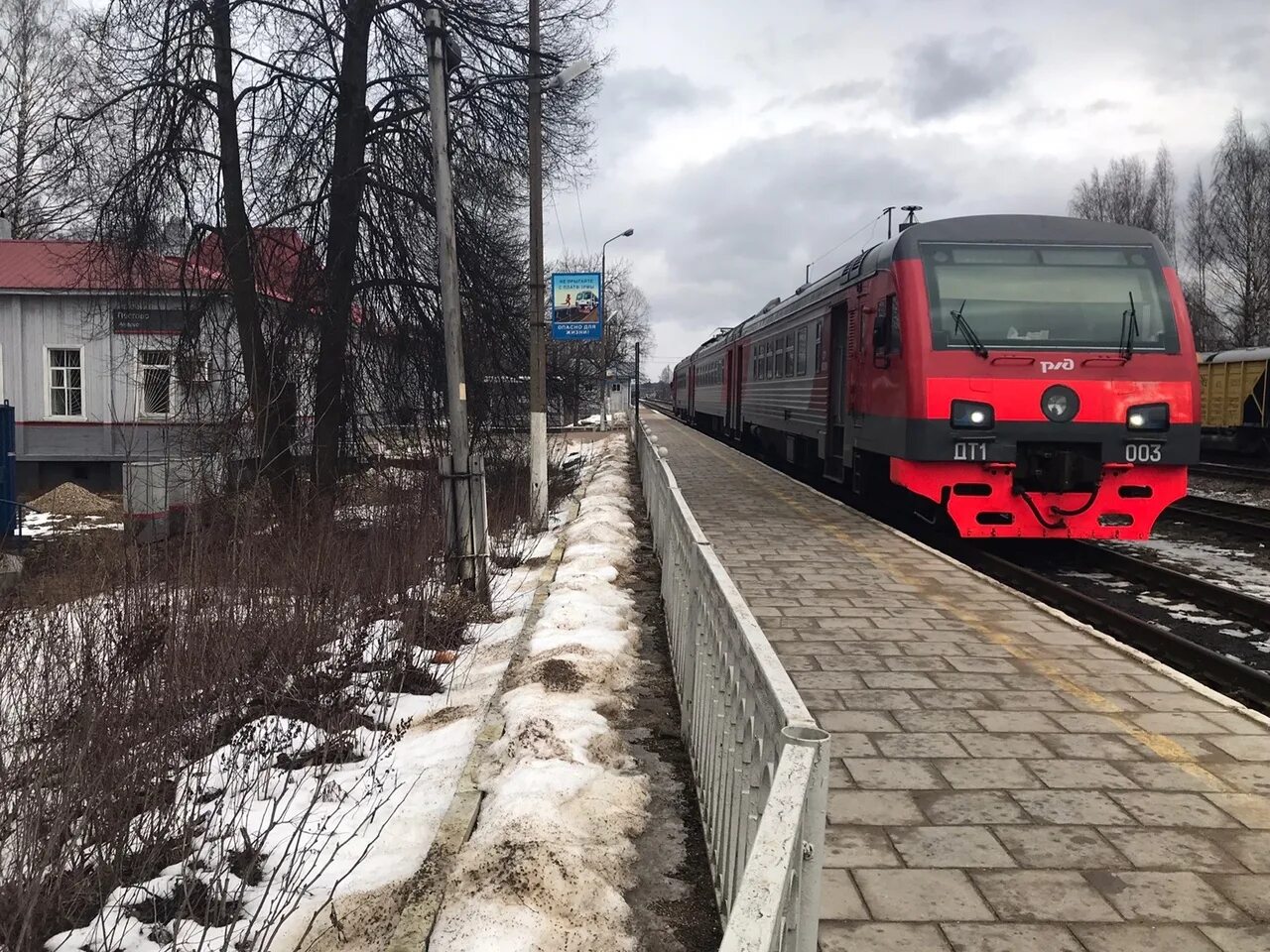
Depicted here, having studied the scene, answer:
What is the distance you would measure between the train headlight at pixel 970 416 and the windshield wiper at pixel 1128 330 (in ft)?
4.40

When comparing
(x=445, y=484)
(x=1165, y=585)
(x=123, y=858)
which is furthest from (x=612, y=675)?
(x=1165, y=585)

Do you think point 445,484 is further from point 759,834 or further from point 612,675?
point 759,834

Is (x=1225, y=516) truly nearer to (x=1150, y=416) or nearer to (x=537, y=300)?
(x=1150, y=416)

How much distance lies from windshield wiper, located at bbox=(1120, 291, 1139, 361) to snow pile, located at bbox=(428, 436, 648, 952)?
18.0 ft

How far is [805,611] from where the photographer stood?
6852mm

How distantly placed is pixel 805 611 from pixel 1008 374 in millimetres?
3527

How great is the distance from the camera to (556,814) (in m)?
3.71

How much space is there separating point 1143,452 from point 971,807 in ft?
20.6

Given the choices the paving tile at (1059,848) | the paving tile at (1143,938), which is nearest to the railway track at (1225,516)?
the paving tile at (1059,848)

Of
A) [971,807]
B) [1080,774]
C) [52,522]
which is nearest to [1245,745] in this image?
[1080,774]

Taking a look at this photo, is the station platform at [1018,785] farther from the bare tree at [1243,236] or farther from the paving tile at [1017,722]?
the bare tree at [1243,236]

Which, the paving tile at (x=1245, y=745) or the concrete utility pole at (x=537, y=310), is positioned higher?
the concrete utility pole at (x=537, y=310)

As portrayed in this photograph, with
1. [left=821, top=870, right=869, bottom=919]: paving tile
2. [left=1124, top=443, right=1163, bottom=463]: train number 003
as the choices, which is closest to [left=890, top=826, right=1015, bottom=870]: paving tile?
[left=821, top=870, right=869, bottom=919]: paving tile

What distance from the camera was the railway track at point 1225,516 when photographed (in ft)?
39.7
